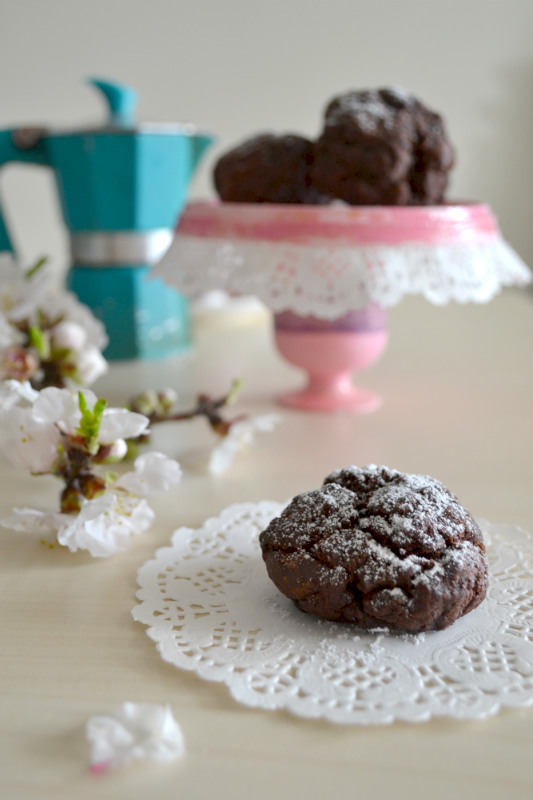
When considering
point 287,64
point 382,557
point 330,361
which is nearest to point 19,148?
point 330,361

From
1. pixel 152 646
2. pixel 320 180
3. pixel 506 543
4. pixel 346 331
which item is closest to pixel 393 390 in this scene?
pixel 346 331

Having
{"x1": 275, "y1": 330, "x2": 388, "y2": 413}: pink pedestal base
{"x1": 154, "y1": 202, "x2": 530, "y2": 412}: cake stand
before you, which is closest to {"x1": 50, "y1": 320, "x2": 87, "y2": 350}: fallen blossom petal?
{"x1": 154, "y1": 202, "x2": 530, "y2": 412}: cake stand

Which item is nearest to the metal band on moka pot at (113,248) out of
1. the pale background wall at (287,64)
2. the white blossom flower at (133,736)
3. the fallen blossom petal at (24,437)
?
the fallen blossom petal at (24,437)

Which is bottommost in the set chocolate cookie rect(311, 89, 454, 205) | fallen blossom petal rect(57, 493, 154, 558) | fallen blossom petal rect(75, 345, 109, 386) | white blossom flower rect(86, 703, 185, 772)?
fallen blossom petal rect(75, 345, 109, 386)

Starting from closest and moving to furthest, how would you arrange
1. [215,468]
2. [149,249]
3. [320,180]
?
[215,468] < [320,180] < [149,249]

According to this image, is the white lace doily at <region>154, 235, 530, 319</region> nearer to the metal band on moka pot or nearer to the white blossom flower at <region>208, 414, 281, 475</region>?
the white blossom flower at <region>208, 414, 281, 475</region>

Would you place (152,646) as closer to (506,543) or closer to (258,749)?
(258,749)

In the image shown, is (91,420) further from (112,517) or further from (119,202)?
(119,202)

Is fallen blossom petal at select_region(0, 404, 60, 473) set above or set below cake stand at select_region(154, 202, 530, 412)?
below
